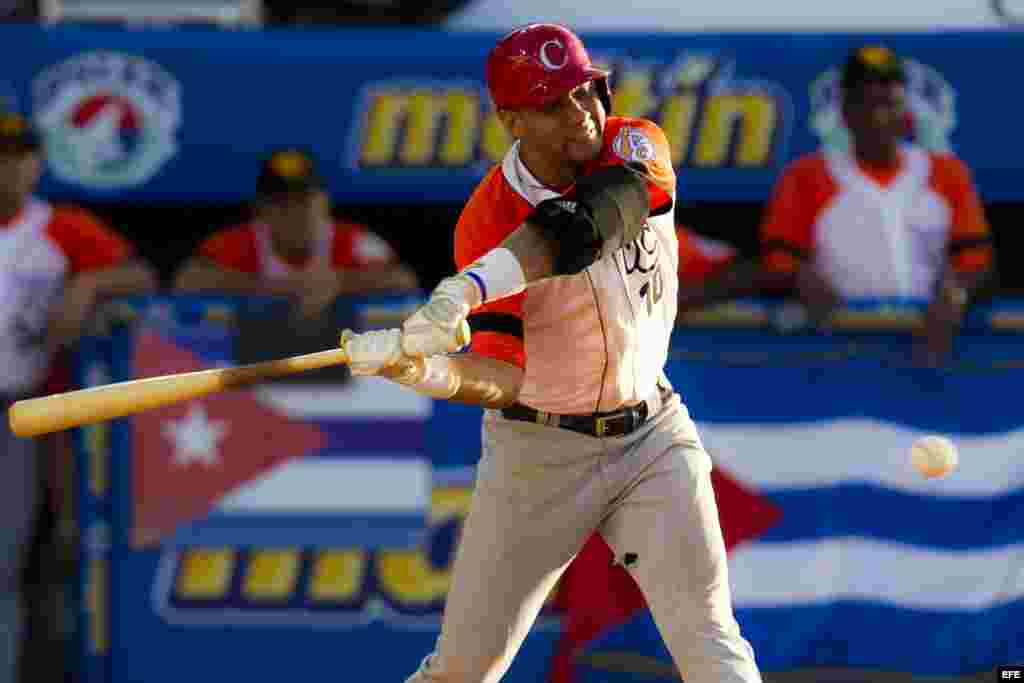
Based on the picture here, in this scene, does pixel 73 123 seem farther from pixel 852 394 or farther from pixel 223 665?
pixel 852 394

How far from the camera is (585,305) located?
4.88 m

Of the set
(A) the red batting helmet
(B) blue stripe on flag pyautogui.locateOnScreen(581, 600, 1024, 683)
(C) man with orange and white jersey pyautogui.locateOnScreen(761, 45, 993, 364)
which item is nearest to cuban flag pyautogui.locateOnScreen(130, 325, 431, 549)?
(B) blue stripe on flag pyautogui.locateOnScreen(581, 600, 1024, 683)

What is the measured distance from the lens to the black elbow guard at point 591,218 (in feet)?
14.9

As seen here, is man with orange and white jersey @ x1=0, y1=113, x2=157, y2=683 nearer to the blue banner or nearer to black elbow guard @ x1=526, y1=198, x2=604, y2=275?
the blue banner

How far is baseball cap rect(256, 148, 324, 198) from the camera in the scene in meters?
6.88

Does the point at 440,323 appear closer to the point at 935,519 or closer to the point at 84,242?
the point at 935,519

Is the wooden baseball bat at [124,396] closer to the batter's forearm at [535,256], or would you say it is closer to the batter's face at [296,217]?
the batter's forearm at [535,256]

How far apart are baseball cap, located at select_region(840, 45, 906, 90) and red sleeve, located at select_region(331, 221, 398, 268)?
1704 millimetres

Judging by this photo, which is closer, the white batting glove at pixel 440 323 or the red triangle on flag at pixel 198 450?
the white batting glove at pixel 440 323

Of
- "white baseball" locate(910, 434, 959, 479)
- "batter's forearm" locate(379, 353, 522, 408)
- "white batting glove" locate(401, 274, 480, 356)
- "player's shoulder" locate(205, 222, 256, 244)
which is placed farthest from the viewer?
"player's shoulder" locate(205, 222, 256, 244)

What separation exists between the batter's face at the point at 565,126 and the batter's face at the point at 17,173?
2.65 m

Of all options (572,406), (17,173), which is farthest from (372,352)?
(17,173)

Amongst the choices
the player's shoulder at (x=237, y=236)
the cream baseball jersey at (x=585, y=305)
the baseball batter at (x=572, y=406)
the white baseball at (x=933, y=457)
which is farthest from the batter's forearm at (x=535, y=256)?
the player's shoulder at (x=237, y=236)

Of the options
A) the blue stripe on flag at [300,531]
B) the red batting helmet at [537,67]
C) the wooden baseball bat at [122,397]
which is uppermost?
the red batting helmet at [537,67]
